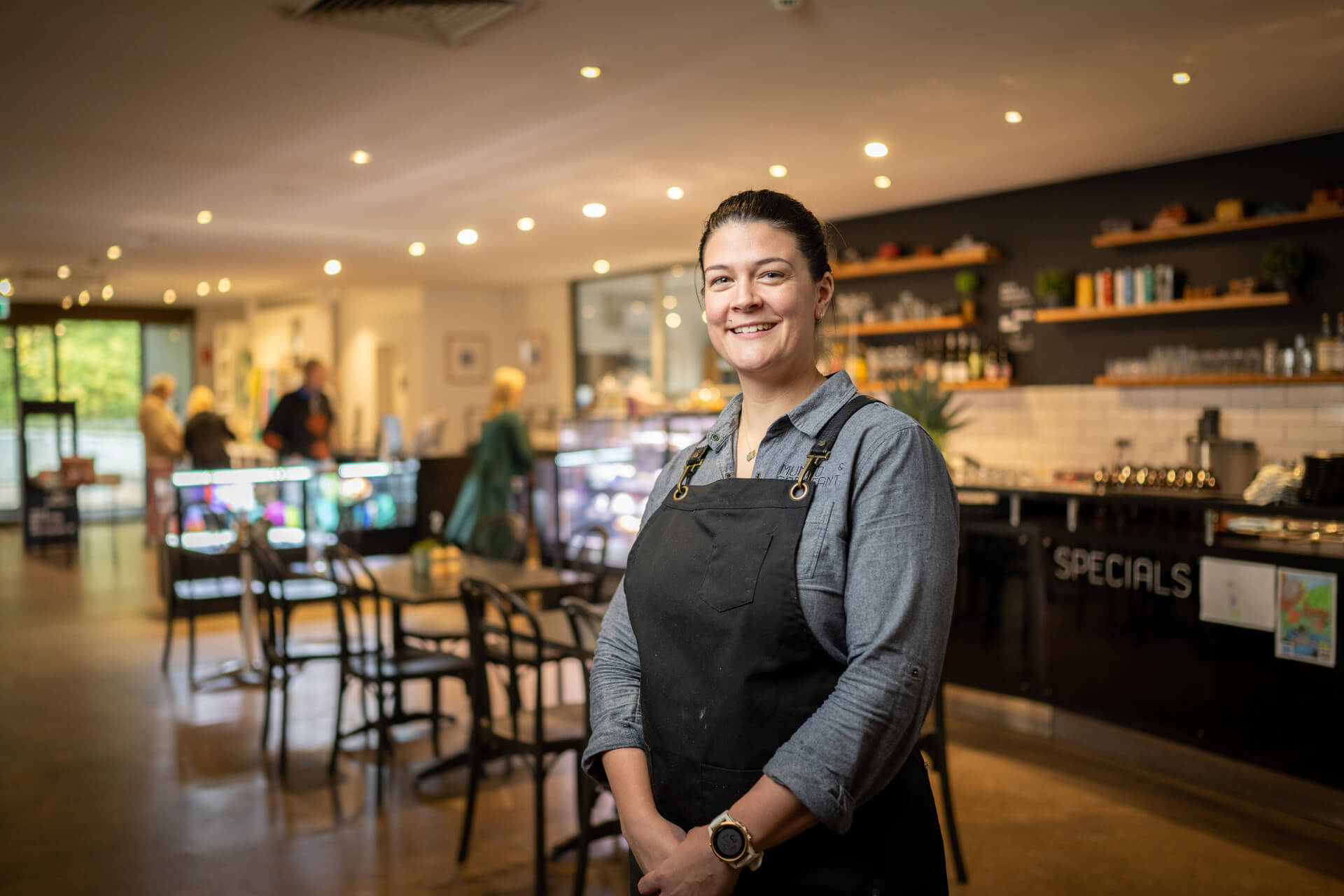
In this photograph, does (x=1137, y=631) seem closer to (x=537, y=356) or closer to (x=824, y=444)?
(x=824, y=444)

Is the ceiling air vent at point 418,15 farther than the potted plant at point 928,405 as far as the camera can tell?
No

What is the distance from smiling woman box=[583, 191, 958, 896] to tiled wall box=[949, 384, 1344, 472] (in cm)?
507

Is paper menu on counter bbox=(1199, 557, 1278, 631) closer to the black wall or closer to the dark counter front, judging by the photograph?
the dark counter front

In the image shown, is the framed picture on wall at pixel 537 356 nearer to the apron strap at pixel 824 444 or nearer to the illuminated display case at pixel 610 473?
the illuminated display case at pixel 610 473

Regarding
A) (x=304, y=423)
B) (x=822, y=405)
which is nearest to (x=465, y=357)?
(x=304, y=423)

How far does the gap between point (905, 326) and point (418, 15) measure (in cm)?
497

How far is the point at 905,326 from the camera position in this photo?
807cm

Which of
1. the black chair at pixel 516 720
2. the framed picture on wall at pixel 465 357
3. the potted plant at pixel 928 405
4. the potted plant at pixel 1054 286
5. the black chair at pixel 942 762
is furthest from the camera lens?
the framed picture on wall at pixel 465 357

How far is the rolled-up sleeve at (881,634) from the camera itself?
126 centimetres

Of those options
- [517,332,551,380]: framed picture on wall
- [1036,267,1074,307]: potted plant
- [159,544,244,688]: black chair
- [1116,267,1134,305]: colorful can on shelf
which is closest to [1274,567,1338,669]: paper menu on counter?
[1116,267,1134,305]: colorful can on shelf

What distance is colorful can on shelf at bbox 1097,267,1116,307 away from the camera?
22.8ft

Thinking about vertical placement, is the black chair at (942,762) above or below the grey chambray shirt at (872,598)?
below

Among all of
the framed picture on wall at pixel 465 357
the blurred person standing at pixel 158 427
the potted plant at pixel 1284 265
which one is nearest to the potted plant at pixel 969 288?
the potted plant at pixel 1284 265

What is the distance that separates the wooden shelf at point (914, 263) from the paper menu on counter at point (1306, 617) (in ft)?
13.4
